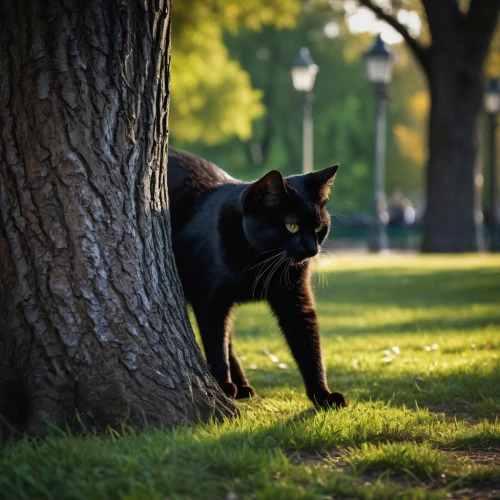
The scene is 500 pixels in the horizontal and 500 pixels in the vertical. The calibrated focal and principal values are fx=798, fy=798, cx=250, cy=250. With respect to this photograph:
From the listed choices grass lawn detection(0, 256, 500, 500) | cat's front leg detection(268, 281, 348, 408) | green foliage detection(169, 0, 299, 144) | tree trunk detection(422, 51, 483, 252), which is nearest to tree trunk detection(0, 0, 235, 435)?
grass lawn detection(0, 256, 500, 500)

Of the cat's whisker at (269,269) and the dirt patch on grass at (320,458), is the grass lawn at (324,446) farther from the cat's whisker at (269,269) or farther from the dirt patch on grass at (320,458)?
the cat's whisker at (269,269)

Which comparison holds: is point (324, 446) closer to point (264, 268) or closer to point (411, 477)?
point (411, 477)

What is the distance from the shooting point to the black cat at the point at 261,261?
4.58 metres

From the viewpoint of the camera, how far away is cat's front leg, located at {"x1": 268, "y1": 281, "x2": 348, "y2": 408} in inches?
187

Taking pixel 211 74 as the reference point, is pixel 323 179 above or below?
below

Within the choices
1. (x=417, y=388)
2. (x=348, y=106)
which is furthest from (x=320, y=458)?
(x=348, y=106)

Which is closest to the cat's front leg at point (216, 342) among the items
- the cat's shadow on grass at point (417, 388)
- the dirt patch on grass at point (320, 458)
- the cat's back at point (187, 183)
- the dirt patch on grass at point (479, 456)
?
the cat's shadow on grass at point (417, 388)

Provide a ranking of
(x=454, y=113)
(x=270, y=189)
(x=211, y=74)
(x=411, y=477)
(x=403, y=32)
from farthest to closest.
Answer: (x=211, y=74) < (x=403, y=32) < (x=454, y=113) < (x=270, y=189) < (x=411, y=477)

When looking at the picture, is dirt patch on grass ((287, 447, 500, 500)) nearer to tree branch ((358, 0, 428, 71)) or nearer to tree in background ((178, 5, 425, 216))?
tree branch ((358, 0, 428, 71))

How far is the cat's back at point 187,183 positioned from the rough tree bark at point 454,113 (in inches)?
637

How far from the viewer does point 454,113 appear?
20672 mm

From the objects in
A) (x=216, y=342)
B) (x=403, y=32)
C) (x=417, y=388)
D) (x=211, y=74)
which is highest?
(x=403, y=32)

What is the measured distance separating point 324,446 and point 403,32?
64.7 feet

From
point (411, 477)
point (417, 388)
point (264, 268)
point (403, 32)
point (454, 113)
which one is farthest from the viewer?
point (403, 32)
